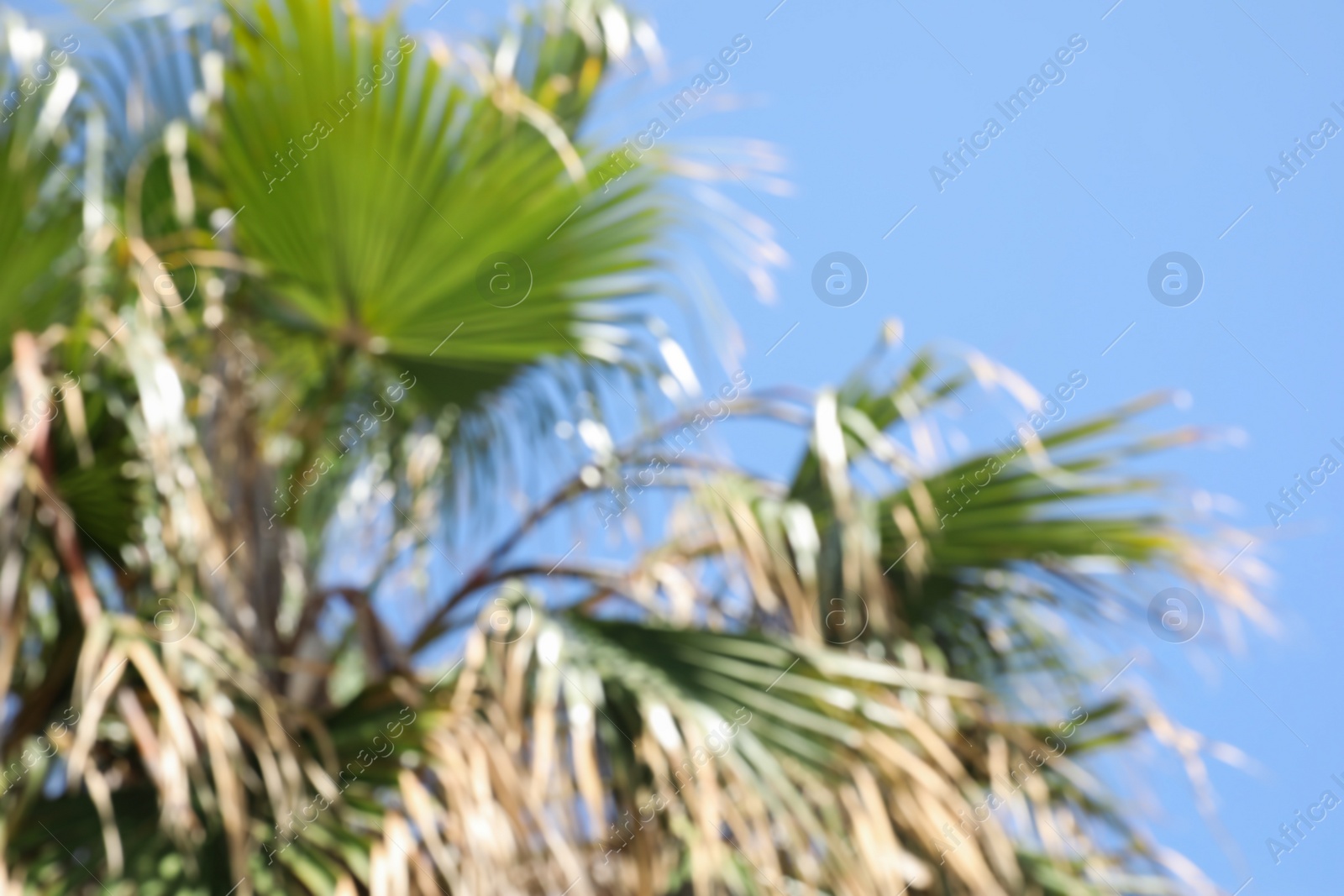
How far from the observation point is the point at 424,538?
2684 mm

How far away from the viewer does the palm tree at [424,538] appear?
67.2 inches

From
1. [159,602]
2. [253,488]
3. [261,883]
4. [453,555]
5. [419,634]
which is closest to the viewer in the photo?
[261,883]

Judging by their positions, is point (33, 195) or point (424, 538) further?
point (424, 538)

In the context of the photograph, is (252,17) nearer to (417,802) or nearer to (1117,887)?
(417,802)

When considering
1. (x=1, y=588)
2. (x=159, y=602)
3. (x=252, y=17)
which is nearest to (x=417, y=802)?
(x=159, y=602)

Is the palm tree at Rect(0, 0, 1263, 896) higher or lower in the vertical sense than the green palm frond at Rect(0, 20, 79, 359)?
lower

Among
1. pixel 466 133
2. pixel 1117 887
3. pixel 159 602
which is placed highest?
pixel 466 133

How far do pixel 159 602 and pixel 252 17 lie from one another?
3.16 ft

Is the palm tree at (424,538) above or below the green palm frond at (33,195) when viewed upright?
below

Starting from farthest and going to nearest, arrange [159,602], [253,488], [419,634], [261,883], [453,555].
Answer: [453,555] < [419,634] < [253,488] < [159,602] < [261,883]

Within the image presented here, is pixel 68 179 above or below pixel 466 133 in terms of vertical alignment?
above

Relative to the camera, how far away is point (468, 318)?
7.60 feet

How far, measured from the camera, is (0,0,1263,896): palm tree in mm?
1706

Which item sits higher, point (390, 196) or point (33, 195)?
point (33, 195)
